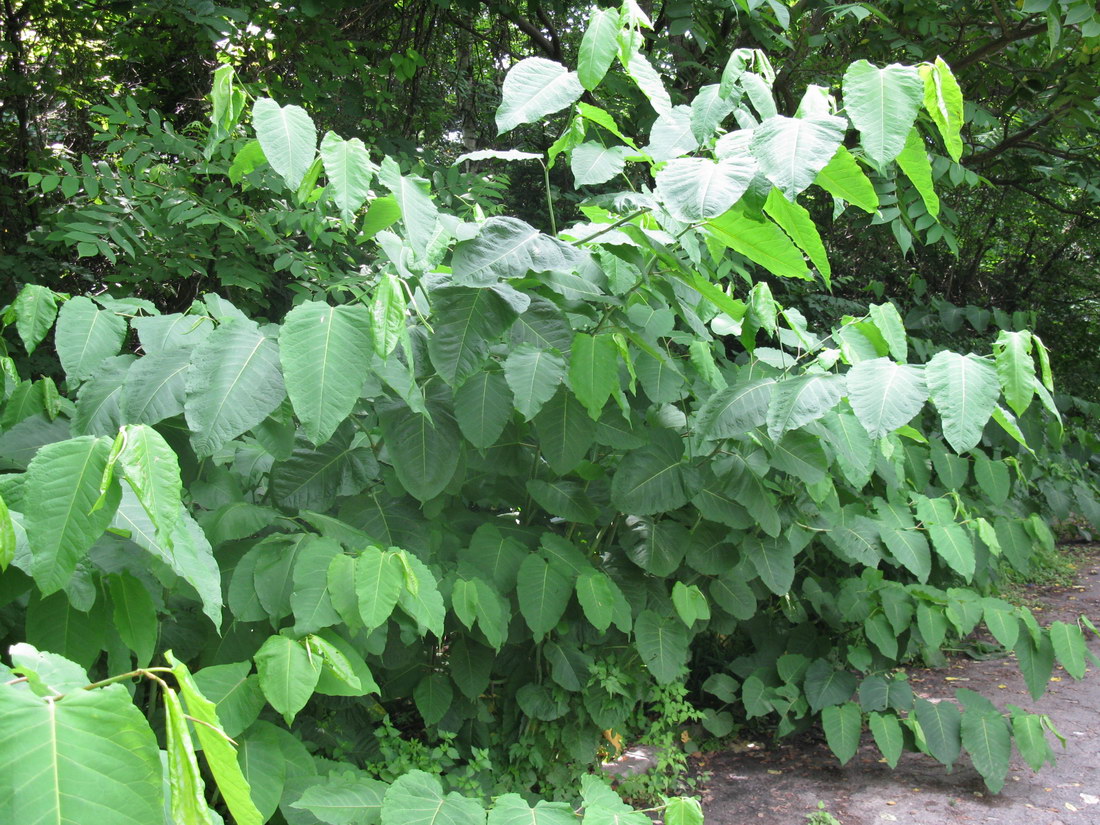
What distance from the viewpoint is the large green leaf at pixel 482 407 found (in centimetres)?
186

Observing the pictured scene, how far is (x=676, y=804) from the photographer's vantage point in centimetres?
161

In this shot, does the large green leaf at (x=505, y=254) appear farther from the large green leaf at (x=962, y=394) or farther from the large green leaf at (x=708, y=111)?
the large green leaf at (x=962, y=394)

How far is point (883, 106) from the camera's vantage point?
1.49 m

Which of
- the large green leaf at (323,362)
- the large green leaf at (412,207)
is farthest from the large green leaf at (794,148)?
the large green leaf at (323,362)

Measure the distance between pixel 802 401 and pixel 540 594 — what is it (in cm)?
82

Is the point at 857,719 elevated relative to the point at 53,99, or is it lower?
lower

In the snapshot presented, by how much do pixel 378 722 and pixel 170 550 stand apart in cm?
174

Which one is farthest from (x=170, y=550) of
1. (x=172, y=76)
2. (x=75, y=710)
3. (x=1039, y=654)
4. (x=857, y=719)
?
(x=172, y=76)

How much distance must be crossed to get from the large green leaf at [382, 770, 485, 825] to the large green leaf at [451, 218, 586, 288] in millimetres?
970

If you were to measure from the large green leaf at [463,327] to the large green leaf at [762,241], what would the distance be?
485 mm

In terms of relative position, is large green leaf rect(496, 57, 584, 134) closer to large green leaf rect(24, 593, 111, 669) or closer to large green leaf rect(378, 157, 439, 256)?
large green leaf rect(378, 157, 439, 256)

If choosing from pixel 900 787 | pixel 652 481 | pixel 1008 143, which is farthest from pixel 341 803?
pixel 1008 143

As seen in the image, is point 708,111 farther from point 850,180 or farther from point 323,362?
point 323,362

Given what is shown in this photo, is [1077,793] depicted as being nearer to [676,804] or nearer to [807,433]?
[807,433]
